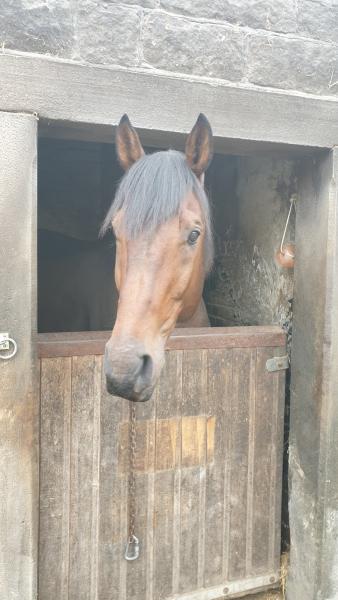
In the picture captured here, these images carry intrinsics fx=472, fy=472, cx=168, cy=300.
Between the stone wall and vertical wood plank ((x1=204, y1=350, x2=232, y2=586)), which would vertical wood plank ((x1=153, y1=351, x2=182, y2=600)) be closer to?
vertical wood plank ((x1=204, y1=350, x2=232, y2=586))

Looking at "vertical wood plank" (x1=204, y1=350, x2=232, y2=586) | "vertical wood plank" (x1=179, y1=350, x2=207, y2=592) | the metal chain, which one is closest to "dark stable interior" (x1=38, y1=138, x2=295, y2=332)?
"vertical wood plank" (x1=204, y1=350, x2=232, y2=586)

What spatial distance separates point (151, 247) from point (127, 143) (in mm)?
547

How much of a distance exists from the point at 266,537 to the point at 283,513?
20 centimetres

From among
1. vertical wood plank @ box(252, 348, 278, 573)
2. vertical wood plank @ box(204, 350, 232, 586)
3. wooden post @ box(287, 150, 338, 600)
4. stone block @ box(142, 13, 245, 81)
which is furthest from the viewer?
vertical wood plank @ box(252, 348, 278, 573)

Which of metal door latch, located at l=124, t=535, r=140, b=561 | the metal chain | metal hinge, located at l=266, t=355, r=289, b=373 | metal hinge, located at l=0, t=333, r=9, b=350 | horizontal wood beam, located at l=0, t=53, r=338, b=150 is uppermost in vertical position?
horizontal wood beam, located at l=0, t=53, r=338, b=150

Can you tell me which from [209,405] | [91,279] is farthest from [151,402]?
[91,279]

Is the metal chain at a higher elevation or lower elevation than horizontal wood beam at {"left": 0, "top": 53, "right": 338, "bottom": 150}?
lower

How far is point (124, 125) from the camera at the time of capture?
188cm

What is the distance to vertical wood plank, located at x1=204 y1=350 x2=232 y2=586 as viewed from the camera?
247 cm

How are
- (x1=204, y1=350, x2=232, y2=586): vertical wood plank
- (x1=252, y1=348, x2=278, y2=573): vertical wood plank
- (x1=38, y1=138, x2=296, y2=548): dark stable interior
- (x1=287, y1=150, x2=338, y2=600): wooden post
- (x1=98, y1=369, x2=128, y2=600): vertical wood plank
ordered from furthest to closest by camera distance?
(x1=38, y1=138, x2=296, y2=548): dark stable interior
(x1=252, y1=348, x2=278, y2=573): vertical wood plank
(x1=204, y1=350, x2=232, y2=586): vertical wood plank
(x1=287, y1=150, x2=338, y2=600): wooden post
(x1=98, y1=369, x2=128, y2=600): vertical wood plank

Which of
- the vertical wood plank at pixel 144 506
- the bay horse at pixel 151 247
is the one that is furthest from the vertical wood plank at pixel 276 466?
the bay horse at pixel 151 247

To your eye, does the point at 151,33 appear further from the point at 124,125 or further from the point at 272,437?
the point at 272,437

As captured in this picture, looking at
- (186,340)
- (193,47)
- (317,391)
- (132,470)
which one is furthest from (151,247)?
(317,391)

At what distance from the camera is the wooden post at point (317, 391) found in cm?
237
